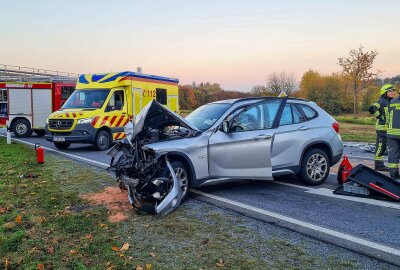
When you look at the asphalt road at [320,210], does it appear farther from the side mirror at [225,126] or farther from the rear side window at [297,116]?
the rear side window at [297,116]

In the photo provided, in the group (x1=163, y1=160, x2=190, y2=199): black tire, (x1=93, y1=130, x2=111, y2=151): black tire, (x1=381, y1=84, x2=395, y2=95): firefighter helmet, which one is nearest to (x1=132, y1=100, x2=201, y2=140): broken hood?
(x1=163, y1=160, x2=190, y2=199): black tire

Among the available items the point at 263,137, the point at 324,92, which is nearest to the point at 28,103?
the point at 263,137

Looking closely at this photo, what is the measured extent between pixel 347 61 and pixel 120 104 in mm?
30119

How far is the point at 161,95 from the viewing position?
14.8 metres

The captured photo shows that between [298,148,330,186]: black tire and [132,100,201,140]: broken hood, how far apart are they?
2246mm

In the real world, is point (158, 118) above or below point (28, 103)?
below

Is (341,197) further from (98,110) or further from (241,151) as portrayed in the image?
(98,110)

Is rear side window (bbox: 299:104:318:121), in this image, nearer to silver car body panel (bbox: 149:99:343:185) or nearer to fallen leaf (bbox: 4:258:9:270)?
silver car body panel (bbox: 149:99:343:185)

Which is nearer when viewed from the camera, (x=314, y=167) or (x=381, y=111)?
(x=314, y=167)

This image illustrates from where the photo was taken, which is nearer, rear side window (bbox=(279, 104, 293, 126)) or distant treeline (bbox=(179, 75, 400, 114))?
rear side window (bbox=(279, 104, 293, 126))

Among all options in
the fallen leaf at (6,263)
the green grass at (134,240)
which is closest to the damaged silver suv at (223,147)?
the green grass at (134,240)

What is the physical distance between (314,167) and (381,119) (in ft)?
9.98

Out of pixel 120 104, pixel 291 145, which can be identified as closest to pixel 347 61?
pixel 120 104

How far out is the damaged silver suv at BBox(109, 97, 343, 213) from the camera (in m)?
5.36
